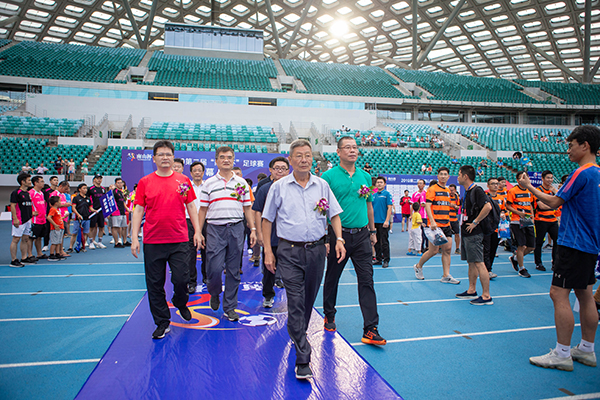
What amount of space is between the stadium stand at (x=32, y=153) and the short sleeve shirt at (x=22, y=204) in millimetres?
11823

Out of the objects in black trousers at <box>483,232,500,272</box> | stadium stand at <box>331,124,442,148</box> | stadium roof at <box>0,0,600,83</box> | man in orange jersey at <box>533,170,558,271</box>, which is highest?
stadium roof at <box>0,0,600,83</box>

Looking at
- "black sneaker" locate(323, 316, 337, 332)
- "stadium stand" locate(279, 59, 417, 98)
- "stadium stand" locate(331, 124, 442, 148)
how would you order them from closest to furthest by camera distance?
"black sneaker" locate(323, 316, 337, 332) → "stadium stand" locate(331, 124, 442, 148) → "stadium stand" locate(279, 59, 417, 98)

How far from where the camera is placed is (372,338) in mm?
3453

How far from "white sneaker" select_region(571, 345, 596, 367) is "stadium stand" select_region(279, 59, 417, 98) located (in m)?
27.5

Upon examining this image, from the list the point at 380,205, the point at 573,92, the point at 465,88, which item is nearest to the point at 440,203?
the point at 380,205

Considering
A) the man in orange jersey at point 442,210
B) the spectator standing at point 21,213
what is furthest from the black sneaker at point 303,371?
the spectator standing at point 21,213

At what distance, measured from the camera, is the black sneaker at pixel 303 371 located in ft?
9.07

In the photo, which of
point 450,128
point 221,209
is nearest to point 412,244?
point 221,209

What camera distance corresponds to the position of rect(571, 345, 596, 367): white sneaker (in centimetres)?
305

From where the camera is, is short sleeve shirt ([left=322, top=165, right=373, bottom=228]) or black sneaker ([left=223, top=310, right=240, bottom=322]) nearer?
short sleeve shirt ([left=322, top=165, right=373, bottom=228])

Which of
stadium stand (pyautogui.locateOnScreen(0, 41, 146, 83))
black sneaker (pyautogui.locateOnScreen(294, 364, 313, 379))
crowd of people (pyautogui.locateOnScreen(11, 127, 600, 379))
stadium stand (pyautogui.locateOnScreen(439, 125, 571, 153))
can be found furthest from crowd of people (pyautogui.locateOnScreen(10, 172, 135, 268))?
stadium stand (pyautogui.locateOnScreen(439, 125, 571, 153))

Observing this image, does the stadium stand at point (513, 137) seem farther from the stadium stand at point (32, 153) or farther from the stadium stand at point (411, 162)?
the stadium stand at point (32, 153)

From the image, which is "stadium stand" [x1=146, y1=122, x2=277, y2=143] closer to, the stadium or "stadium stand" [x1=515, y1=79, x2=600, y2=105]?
the stadium

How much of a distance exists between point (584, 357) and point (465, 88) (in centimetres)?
3766
